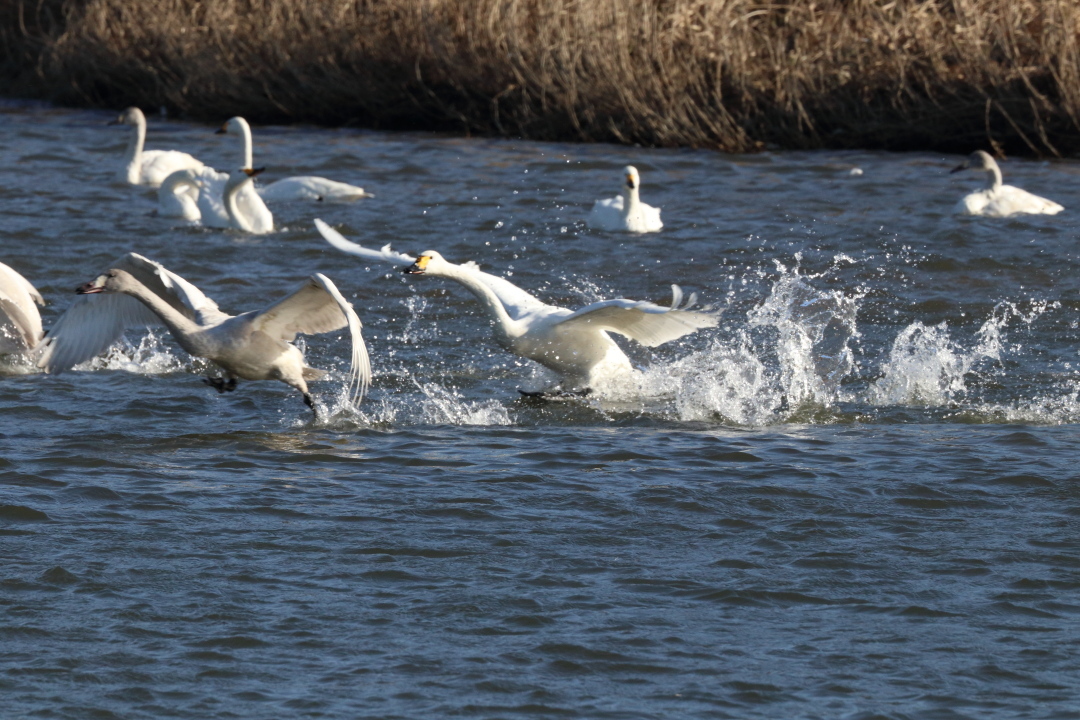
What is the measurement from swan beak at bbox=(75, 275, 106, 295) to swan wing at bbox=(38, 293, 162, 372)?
1.55ft

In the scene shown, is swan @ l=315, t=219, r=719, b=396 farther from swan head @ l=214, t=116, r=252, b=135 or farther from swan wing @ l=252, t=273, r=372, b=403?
swan head @ l=214, t=116, r=252, b=135

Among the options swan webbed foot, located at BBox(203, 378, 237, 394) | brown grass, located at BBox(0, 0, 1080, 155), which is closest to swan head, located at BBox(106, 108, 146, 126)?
brown grass, located at BBox(0, 0, 1080, 155)

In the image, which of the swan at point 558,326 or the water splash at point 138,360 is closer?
the swan at point 558,326

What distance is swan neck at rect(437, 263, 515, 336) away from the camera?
7.67 metres

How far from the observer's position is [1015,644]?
188 inches

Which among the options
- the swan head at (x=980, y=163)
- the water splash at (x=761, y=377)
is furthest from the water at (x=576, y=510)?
the swan head at (x=980, y=163)

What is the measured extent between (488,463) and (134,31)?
14.5m

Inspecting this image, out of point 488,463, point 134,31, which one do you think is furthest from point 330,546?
point 134,31

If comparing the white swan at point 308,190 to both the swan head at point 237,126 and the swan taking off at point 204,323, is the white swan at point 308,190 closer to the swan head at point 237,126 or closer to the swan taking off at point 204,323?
the swan head at point 237,126

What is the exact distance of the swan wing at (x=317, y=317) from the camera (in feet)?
22.7

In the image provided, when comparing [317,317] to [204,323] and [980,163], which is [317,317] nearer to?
[204,323]

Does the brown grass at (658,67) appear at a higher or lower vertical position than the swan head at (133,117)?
higher

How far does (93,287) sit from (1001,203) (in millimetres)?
8311

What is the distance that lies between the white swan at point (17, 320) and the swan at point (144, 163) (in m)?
6.88
